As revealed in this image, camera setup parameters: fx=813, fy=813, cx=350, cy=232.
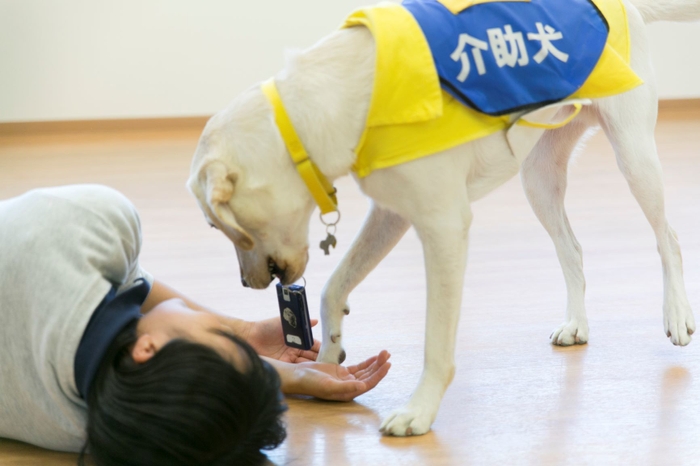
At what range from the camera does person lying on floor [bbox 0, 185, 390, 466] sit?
1.34 m

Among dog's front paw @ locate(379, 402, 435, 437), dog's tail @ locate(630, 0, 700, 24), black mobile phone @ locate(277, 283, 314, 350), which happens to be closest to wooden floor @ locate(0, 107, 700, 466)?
dog's front paw @ locate(379, 402, 435, 437)

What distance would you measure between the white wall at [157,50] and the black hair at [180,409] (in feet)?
14.9

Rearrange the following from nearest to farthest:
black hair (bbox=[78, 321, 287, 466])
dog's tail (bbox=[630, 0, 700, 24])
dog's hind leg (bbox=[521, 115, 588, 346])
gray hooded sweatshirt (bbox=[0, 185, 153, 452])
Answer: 1. black hair (bbox=[78, 321, 287, 466])
2. gray hooded sweatshirt (bbox=[0, 185, 153, 452])
3. dog's tail (bbox=[630, 0, 700, 24])
4. dog's hind leg (bbox=[521, 115, 588, 346])

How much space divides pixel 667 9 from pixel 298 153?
115 cm

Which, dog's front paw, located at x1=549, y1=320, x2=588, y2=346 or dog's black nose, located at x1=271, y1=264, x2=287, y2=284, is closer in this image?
dog's black nose, located at x1=271, y1=264, x2=287, y2=284

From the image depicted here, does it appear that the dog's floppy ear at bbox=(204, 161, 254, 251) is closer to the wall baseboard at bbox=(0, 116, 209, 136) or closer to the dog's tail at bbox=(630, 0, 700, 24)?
the dog's tail at bbox=(630, 0, 700, 24)

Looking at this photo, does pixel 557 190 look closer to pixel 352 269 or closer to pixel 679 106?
pixel 352 269

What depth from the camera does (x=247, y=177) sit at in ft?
5.25

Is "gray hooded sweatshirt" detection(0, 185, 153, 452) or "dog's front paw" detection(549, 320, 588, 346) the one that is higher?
"gray hooded sweatshirt" detection(0, 185, 153, 452)

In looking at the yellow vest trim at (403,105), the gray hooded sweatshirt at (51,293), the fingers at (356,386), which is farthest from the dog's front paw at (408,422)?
the gray hooded sweatshirt at (51,293)

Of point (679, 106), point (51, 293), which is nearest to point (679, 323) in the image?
point (51, 293)

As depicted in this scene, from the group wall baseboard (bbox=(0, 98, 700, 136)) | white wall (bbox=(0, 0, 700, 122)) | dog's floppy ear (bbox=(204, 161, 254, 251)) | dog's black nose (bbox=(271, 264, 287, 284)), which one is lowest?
wall baseboard (bbox=(0, 98, 700, 136))

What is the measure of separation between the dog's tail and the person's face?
1.39 meters

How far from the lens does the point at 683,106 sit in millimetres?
5996
